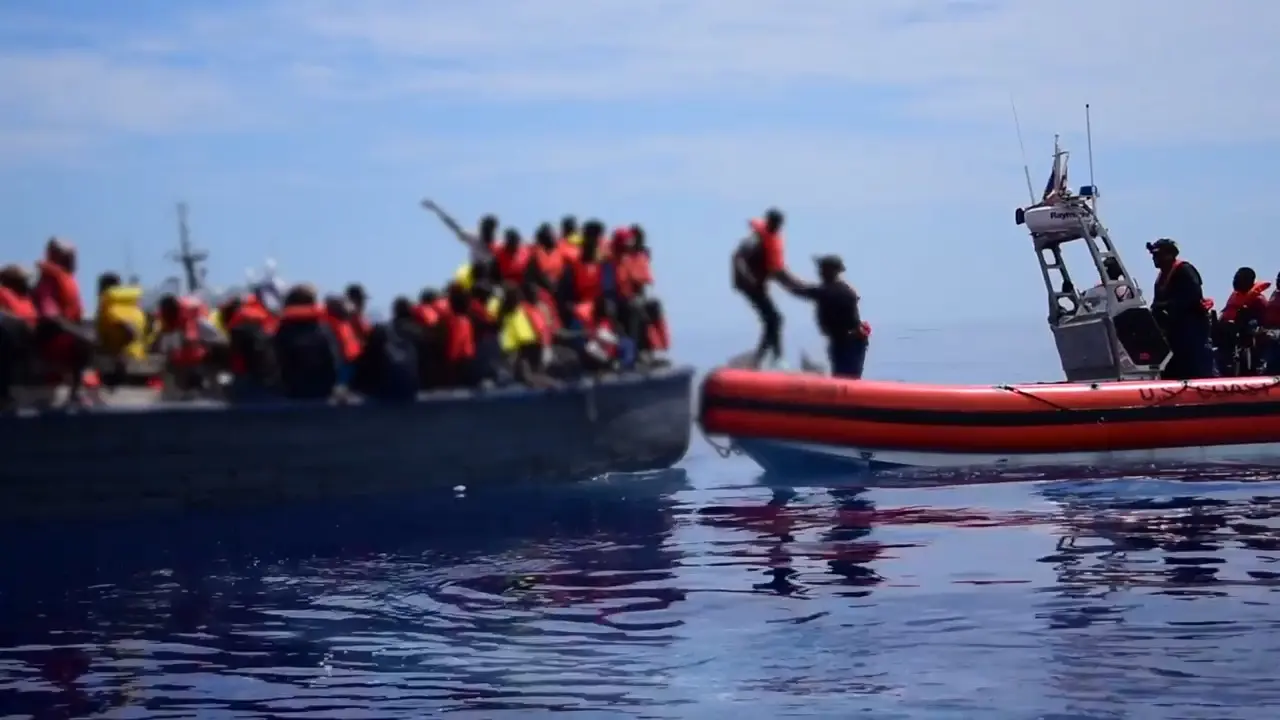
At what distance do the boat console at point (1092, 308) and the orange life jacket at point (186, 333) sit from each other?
9.58 meters

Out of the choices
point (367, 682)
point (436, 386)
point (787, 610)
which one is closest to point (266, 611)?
point (367, 682)

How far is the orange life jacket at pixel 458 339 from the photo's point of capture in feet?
55.0

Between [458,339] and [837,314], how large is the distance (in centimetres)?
407

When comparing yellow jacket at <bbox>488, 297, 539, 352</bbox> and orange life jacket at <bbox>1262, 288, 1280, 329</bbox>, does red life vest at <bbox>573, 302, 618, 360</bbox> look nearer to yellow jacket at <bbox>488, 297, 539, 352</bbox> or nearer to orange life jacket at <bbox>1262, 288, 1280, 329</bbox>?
yellow jacket at <bbox>488, 297, 539, 352</bbox>

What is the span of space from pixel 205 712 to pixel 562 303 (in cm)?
1131

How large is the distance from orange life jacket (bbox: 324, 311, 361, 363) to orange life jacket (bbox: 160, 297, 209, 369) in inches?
50.7

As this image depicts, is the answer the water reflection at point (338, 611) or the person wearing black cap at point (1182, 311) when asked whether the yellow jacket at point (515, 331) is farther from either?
the person wearing black cap at point (1182, 311)

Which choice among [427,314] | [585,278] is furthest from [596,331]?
[427,314]

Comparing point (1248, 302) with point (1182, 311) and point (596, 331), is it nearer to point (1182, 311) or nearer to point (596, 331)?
point (1182, 311)

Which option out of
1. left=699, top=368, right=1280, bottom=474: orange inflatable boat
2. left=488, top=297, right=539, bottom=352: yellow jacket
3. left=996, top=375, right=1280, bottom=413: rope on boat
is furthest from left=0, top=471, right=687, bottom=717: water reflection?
left=996, top=375, right=1280, bottom=413: rope on boat

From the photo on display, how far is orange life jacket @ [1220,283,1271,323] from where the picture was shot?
19.6 m

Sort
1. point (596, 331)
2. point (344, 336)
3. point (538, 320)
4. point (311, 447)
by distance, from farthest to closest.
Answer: point (596, 331) → point (538, 320) → point (344, 336) → point (311, 447)

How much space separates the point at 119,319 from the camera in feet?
50.5

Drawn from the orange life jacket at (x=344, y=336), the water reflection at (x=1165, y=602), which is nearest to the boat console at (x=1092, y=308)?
the water reflection at (x=1165, y=602)
